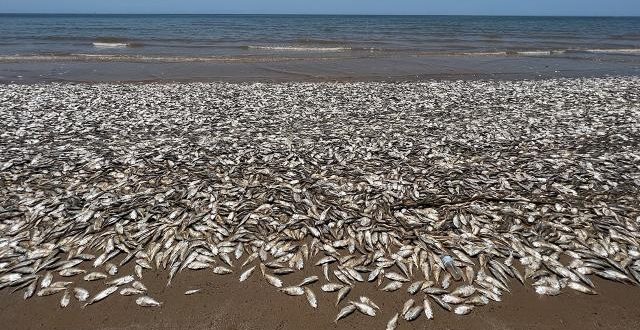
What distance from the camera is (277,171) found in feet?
28.1

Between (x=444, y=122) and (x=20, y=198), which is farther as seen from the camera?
(x=444, y=122)

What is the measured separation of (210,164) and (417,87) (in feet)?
38.8

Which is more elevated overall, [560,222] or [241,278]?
[560,222]

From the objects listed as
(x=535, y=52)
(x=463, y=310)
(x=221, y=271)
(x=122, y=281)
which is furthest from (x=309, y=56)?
(x=463, y=310)

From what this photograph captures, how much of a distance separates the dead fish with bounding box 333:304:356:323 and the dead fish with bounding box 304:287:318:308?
0.33m

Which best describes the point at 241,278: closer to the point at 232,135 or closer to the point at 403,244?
the point at 403,244

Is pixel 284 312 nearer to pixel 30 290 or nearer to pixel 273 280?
pixel 273 280

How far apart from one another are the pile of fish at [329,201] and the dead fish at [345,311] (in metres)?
0.02

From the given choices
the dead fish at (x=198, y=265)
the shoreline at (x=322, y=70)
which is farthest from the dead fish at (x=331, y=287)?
the shoreline at (x=322, y=70)

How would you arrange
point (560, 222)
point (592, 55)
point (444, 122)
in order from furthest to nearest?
point (592, 55) < point (444, 122) < point (560, 222)

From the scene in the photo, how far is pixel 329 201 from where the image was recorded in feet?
24.0

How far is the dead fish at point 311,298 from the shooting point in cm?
507

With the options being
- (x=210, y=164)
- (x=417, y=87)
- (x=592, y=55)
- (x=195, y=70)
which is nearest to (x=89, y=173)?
(x=210, y=164)

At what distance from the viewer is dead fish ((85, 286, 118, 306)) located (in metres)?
5.07
